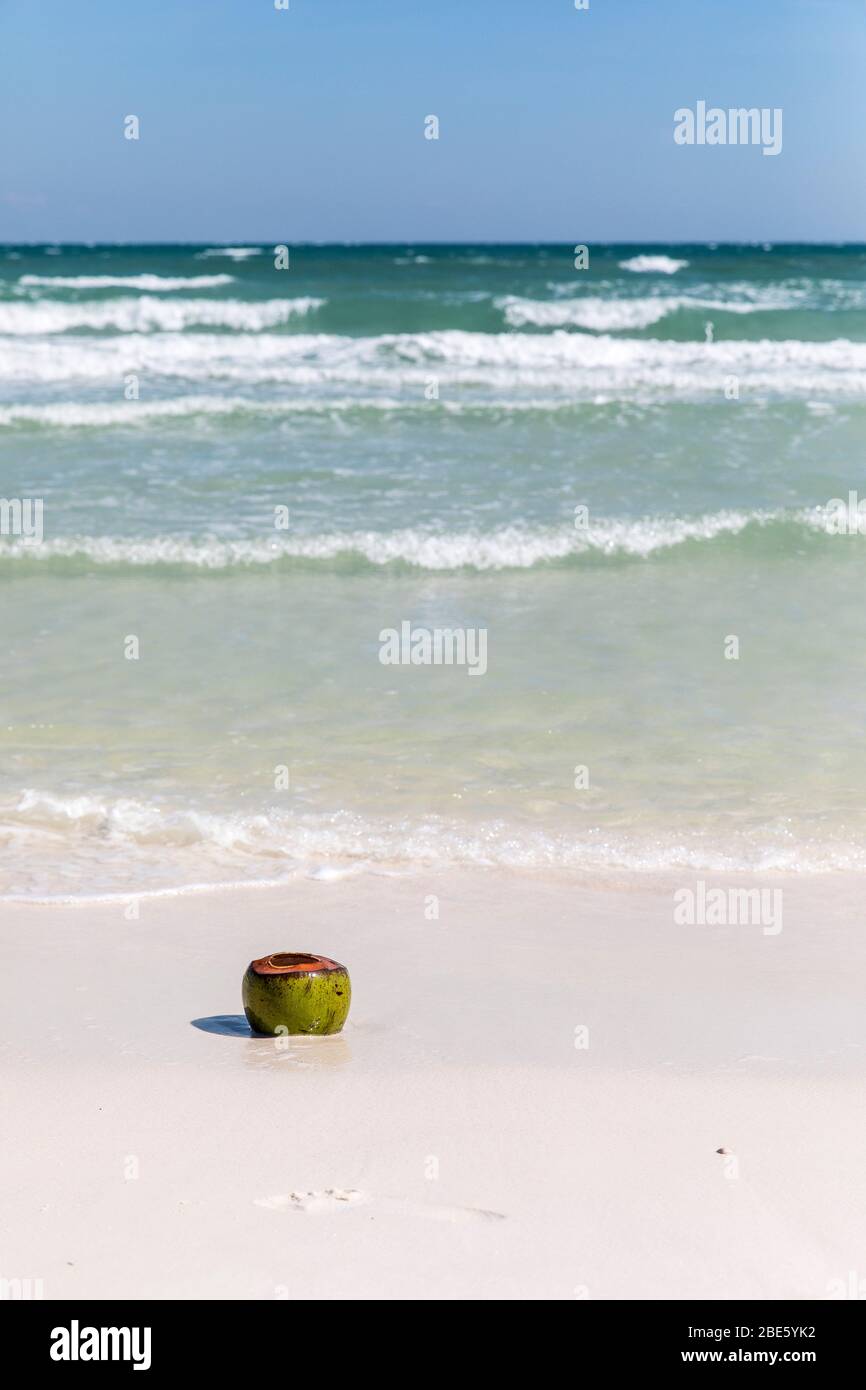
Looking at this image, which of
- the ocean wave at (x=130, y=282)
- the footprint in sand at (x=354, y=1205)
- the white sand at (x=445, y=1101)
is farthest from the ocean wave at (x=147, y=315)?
the footprint in sand at (x=354, y=1205)

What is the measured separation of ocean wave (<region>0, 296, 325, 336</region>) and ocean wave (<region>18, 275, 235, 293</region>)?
18.9 feet

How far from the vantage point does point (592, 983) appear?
4512 millimetres

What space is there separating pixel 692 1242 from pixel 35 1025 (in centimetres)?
212

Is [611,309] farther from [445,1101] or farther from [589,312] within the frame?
[445,1101]

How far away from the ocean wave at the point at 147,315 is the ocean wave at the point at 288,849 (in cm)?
2447

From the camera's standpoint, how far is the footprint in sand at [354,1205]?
10.1ft

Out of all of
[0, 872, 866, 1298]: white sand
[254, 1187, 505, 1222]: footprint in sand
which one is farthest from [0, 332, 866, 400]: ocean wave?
[254, 1187, 505, 1222]: footprint in sand

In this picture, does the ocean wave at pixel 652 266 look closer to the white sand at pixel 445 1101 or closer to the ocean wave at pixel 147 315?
the ocean wave at pixel 147 315

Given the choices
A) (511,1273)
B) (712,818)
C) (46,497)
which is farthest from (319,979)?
(46,497)

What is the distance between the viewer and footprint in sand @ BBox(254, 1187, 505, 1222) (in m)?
3.08

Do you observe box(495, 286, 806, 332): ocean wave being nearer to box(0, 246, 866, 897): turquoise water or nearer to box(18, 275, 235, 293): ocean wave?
box(0, 246, 866, 897): turquoise water

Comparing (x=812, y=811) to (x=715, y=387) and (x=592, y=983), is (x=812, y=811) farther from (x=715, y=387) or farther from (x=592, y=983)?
(x=715, y=387)

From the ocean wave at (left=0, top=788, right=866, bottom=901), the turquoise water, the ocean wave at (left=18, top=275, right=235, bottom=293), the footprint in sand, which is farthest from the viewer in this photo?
the ocean wave at (left=18, top=275, right=235, bottom=293)

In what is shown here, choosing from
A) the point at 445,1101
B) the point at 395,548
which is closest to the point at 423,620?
the point at 395,548
